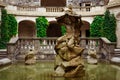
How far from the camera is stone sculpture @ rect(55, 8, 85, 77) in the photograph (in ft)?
36.9

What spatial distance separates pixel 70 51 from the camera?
11.6 m

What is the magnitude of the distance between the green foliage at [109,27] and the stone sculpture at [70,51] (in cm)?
1585

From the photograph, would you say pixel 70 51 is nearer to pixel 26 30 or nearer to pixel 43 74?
pixel 43 74

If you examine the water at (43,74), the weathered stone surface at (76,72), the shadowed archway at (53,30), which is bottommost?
the water at (43,74)

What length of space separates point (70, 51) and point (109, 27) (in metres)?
16.6

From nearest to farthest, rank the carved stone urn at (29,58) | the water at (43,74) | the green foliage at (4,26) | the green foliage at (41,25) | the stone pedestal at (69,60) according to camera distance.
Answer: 1. the water at (43,74)
2. the stone pedestal at (69,60)
3. the carved stone urn at (29,58)
4. the green foliage at (4,26)
5. the green foliage at (41,25)

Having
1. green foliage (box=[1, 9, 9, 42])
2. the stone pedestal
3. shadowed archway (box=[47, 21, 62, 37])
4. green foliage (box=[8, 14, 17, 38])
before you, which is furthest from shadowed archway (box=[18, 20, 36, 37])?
the stone pedestal

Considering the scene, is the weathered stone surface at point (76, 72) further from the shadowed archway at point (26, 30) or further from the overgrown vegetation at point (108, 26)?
the shadowed archway at point (26, 30)

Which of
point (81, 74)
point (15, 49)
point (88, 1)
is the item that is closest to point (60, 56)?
point (81, 74)

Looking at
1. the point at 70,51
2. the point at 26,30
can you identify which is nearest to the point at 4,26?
the point at 26,30

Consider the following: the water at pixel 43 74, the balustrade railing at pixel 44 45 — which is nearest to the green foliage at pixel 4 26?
the balustrade railing at pixel 44 45

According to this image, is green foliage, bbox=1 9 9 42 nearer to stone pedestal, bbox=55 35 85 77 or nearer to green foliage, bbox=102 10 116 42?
green foliage, bbox=102 10 116 42

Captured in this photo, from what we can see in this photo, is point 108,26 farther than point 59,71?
Yes

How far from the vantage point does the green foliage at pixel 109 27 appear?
27244mm
